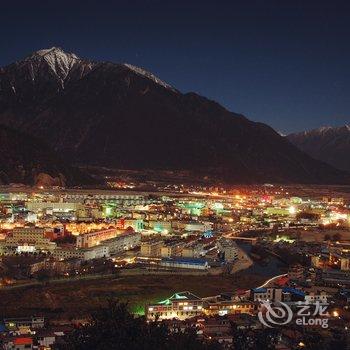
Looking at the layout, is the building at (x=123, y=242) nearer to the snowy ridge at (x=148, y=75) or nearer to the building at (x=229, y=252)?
the building at (x=229, y=252)

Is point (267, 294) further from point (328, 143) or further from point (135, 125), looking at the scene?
point (328, 143)

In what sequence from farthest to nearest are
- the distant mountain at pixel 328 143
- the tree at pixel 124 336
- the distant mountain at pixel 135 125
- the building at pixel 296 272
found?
1. the distant mountain at pixel 328 143
2. the distant mountain at pixel 135 125
3. the building at pixel 296 272
4. the tree at pixel 124 336

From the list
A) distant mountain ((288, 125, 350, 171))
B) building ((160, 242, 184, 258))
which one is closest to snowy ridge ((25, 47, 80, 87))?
distant mountain ((288, 125, 350, 171))

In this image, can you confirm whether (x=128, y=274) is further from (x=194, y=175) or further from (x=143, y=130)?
(x=143, y=130)

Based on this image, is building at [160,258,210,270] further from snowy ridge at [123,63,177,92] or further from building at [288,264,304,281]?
snowy ridge at [123,63,177,92]

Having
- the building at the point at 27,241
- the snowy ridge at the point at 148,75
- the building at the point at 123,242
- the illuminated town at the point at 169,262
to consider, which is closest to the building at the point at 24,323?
the illuminated town at the point at 169,262

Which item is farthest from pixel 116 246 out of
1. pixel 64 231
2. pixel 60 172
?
pixel 60 172
